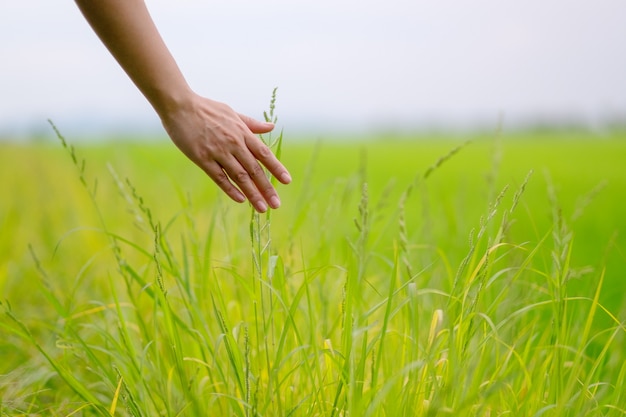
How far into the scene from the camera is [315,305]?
6.49ft

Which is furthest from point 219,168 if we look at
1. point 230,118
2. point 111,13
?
point 111,13

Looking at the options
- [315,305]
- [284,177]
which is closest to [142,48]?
[284,177]

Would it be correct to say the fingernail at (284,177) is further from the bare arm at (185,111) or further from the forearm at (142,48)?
the forearm at (142,48)

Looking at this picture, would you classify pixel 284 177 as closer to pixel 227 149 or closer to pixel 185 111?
pixel 227 149

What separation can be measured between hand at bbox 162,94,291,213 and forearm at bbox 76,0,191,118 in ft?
0.12

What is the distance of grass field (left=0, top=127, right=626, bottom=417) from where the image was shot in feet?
4.18

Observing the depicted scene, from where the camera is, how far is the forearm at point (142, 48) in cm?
139

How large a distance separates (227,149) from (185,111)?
12cm

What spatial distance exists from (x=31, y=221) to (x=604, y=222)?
136 inches

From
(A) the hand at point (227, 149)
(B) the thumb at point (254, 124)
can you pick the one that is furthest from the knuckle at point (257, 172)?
(B) the thumb at point (254, 124)

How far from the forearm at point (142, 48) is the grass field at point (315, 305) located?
20 cm

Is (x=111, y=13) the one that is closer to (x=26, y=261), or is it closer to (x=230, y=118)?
(x=230, y=118)

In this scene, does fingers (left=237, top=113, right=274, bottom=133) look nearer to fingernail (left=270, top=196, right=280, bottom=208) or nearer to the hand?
the hand

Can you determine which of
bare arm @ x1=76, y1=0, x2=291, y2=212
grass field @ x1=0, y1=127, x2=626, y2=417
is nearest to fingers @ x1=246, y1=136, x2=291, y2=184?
bare arm @ x1=76, y1=0, x2=291, y2=212
